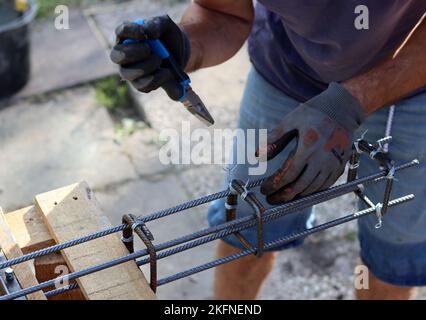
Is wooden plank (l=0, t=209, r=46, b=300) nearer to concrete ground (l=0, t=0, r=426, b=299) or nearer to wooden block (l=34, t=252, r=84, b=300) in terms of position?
wooden block (l=34, t=252, r=84, b=300)

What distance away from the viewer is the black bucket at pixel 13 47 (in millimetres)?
3377

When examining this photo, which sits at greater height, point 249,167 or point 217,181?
point 249,167

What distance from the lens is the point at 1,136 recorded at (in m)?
3.24

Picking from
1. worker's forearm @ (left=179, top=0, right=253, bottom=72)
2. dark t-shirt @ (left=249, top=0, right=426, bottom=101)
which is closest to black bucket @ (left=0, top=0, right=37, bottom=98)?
worker's forearm @ (left=179, top=0, right=253, bottom=72)

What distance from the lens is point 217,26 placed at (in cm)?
197

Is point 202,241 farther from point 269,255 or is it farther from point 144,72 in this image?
point 269,255

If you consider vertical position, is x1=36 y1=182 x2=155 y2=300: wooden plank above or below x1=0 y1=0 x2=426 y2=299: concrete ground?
above

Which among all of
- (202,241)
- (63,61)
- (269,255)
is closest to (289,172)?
(202,241)

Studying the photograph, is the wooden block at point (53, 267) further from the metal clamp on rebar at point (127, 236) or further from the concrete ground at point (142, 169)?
the concrete ground at point (142, 169)

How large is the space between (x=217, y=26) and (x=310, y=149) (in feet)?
1.93

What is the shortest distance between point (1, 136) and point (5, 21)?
2.13 ft

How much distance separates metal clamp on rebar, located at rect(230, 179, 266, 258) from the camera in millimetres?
1349

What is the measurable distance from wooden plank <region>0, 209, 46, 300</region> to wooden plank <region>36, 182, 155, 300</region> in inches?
2.9
